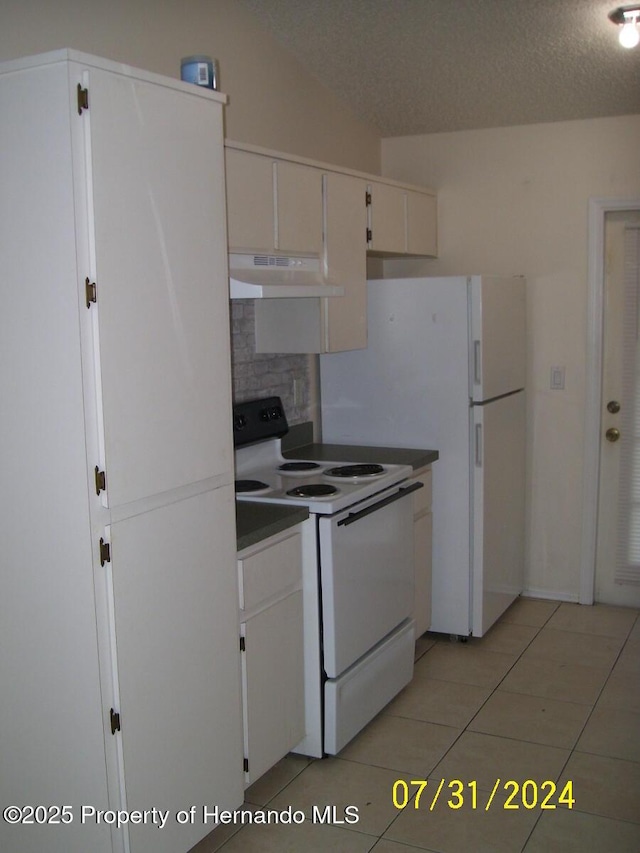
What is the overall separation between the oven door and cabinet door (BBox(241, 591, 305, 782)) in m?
0.12

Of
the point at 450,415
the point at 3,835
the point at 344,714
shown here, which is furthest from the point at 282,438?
the point at 3,835

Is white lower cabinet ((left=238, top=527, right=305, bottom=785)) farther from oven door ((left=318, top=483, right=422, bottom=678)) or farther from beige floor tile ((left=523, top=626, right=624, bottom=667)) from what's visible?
beige floor tile ((left=523, top=626, right=624, bottom=667))

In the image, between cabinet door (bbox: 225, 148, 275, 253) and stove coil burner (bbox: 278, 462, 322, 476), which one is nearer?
cabinet door (bbox: 225, 148, 275, 253)

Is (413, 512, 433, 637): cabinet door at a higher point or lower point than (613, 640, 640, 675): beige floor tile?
higher

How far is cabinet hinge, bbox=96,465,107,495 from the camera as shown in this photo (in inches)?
81.2

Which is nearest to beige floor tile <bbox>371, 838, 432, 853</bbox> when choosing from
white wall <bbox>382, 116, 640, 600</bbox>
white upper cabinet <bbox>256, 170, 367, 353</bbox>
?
white upper cabinet <bbox>256, 170, 367, 353</bbox>

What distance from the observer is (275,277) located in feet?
10.5

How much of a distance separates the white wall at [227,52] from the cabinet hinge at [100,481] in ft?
3.91

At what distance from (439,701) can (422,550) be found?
0.70 metres

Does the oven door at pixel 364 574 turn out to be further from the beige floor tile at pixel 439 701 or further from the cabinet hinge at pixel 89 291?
the cabinet hinge at pixel 89 291

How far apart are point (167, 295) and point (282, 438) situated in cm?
174

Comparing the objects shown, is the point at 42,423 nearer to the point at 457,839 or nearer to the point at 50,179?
the point at 50,179

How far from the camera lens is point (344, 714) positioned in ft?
10.2

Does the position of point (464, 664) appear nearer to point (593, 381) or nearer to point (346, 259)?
point (593, 381)
